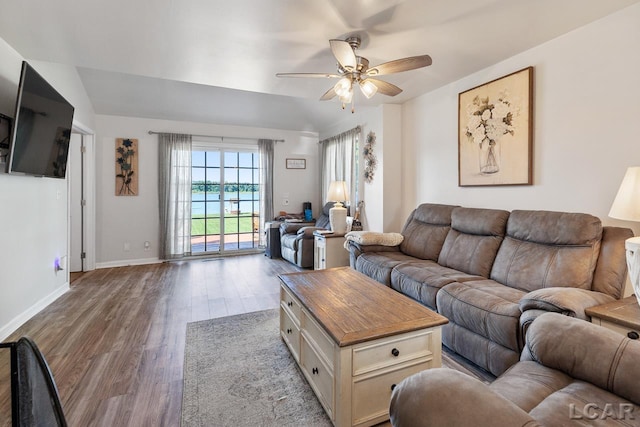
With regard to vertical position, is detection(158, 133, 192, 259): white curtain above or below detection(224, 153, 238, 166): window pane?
below

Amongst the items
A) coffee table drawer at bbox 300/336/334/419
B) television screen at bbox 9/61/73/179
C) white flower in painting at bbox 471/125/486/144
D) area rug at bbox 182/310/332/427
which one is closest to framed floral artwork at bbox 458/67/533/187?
white flower in painting at bbox 471/125/486/144

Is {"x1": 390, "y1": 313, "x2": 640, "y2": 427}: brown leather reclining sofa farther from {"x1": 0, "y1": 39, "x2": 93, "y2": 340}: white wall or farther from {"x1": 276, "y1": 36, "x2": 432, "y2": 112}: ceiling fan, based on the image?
{"x1": 0, "y1": 39, "x2": 93, "y2": 340}: white wall

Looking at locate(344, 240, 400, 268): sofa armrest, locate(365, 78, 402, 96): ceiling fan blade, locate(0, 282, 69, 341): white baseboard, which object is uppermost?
locate(365, 78, 402, 96): ceiling fan blade

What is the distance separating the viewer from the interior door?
14.3ft

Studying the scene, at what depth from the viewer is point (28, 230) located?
284cm

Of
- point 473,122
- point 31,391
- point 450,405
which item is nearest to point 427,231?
point 473,122

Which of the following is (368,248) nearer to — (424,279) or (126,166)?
(424,279)

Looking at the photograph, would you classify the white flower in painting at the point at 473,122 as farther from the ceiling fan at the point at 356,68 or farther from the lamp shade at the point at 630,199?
the lamp shade at the point at 630,199

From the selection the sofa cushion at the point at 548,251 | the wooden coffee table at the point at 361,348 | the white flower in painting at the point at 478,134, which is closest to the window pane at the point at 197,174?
the wooden coffee table at the point at 361,348

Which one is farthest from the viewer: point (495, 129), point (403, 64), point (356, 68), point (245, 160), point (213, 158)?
point (245, 160)

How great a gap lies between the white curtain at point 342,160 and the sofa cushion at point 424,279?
6.60 feet

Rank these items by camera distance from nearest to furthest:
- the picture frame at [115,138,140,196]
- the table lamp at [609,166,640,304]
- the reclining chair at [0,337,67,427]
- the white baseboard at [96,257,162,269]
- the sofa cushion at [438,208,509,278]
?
the reclining chair at [0,337,67,427] → the table lamp at [609,166,640,304] → the sofa cushion at [438,208,509,278] → the white baseboard at [96,257,162,269] → the picture frame at [115,138,140,196]

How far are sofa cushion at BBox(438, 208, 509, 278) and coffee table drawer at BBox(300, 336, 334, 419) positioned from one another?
5.44 feet

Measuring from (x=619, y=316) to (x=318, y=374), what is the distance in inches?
61.1
